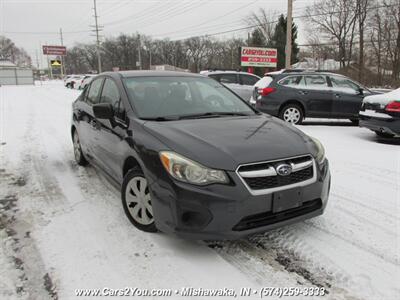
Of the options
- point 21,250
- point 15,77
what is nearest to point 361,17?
point 21,250

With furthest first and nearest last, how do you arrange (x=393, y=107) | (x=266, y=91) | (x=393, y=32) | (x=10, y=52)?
(x=10, y=52)
(x=393, y=32)
(x=266, y=91)
(x=393, y=107)

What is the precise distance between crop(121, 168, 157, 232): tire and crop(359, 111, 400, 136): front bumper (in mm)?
6045

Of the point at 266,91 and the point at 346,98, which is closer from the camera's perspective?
the point at 346,98

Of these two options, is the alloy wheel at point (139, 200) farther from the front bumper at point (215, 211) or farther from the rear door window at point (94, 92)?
the rear door window at point (94, 92)

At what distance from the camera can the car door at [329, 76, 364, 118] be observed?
9547 mm

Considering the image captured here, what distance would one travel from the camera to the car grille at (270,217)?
263 cm

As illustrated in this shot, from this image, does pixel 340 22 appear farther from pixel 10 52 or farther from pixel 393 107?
pixel 10 52

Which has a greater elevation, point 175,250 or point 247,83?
point 247,83

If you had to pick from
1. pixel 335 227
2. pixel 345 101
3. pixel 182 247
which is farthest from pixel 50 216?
pixel 345 101

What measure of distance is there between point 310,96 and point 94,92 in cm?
679

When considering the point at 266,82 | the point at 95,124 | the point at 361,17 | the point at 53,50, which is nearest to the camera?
the point at 95,124

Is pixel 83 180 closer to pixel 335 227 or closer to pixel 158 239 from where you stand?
pixel 158 239

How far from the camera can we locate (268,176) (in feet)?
8.70

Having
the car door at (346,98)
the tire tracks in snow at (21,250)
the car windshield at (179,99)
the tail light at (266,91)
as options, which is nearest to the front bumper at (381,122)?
the car door at (346,98)
